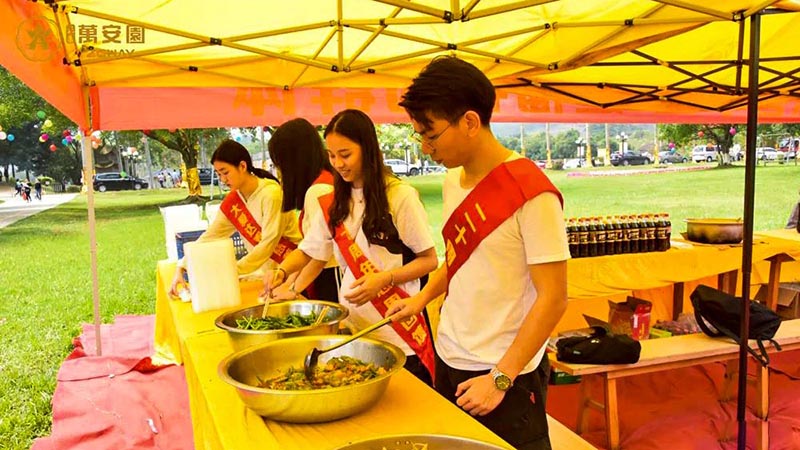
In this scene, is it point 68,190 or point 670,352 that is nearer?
point 670,352

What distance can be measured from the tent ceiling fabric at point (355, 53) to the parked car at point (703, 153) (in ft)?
36.3

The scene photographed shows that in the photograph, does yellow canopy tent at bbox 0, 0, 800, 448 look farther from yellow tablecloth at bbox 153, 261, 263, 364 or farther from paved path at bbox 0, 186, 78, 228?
paved path at bbox 0, 186, 78, 228

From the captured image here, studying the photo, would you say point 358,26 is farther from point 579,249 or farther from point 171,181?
point 171,181

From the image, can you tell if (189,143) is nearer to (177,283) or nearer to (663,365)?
(177,283)

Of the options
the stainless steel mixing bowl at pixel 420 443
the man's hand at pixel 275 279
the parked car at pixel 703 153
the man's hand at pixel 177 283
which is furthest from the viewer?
the parked car at pixel 703 153

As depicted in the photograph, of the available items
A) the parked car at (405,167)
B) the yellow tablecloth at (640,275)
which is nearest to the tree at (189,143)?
the parked car at (405,167)

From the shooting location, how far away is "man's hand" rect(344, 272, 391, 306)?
166 centimetres

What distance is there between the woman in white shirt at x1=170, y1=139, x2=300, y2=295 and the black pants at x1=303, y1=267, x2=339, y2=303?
23cm

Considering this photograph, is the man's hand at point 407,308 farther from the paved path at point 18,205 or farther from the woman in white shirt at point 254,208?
the paved path at point 18,205

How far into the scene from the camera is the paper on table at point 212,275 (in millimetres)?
2213

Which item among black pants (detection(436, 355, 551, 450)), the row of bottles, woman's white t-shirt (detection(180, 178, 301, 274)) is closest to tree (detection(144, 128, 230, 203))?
woman's white t-shirt (detection(180, 178, 301, 274))

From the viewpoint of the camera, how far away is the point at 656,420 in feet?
10.1

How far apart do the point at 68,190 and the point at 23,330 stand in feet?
21.4

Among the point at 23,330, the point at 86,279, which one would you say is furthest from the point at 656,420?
→ the point at 86,279
